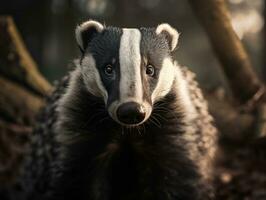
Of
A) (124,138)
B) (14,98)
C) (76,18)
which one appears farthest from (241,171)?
(76,18)

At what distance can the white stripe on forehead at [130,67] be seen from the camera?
2.36 m

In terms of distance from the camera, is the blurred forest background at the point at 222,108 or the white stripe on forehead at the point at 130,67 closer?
the white stripe on forehead at the point at 130,67

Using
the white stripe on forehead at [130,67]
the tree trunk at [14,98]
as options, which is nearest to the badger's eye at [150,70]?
the white stripe on forehead at [130,67]

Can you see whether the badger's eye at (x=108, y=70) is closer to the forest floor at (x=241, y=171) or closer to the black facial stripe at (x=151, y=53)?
the black facial stripe at (x=151, y=53)

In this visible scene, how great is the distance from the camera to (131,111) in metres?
2.31

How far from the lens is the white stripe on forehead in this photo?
236 centimetres

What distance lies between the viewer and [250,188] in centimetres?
382

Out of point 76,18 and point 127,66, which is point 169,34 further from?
point 76,18

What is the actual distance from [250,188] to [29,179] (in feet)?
5.22

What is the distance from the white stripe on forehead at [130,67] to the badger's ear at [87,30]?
25 cm

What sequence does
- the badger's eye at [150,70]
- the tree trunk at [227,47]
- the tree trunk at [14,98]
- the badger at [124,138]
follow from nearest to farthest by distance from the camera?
the badger's eye at [150,70]
the badger at [124,138]
the tree trunk at [227,47]
the tree trunk at [14,98]

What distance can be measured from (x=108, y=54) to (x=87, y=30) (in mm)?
305

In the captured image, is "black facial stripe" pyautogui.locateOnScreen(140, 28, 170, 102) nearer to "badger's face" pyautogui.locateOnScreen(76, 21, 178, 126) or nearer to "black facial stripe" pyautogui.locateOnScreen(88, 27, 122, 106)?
"badger's face" pyautogui.locateOnScreen(76, 21, 178, 126)

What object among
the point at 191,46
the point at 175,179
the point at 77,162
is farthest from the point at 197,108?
the point at 191,46
